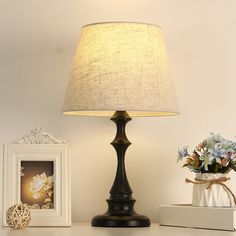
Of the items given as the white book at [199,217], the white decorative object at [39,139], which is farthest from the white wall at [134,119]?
the white book at [199,217]

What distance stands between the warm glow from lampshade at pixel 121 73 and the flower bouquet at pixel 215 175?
0.15 m

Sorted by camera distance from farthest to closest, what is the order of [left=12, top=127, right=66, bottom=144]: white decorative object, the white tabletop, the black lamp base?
[left=12, top=127, right=66, bottom=144]: white decorative object
the black lamp base
the white tabletop

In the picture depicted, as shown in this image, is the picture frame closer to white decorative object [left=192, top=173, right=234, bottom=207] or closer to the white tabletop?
the white tabletop

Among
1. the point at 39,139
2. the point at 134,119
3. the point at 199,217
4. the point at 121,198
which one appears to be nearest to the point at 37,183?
the point at 39,139

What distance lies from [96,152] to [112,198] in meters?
0.22

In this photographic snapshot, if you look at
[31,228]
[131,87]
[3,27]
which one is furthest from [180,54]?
[31,228]

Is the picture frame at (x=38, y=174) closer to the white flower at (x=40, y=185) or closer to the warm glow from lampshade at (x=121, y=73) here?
the white flower at (x=40, y=185)

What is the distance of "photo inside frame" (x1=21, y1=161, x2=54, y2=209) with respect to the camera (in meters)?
1.96

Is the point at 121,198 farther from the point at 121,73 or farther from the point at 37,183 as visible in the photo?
the point at 121,73

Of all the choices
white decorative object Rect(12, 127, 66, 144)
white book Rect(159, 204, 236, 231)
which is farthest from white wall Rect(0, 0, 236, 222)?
white book Rect(159, 204, 236, 231)

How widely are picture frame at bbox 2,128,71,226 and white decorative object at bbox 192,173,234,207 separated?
0.38 m

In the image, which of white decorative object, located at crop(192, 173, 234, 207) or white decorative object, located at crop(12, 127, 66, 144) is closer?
white decorative object, located at crop(192, 173, 234, 207)

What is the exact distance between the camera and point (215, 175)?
1.84 metres

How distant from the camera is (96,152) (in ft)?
6.86
